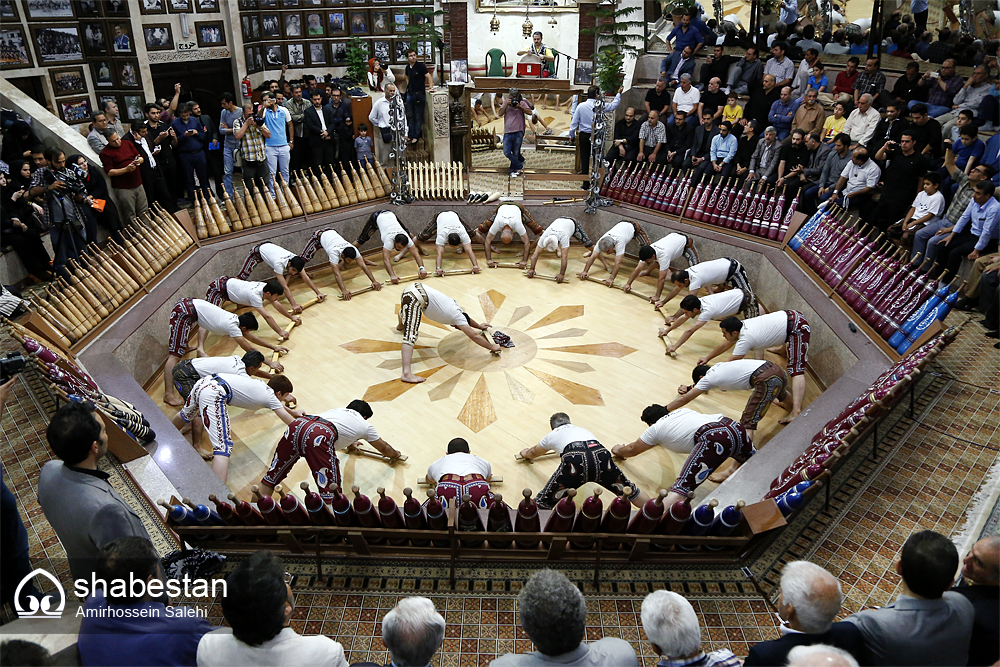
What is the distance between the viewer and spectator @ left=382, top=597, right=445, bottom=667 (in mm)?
2922

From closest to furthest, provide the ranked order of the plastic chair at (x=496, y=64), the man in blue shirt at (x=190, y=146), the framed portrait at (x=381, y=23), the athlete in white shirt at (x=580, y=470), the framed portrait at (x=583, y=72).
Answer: the athlete in white shirt at (x=580, y=470) < the man in blue shirt at (x=190, y=146) < the framed portrait at (x=381, y=23) < the framed portrait at (x=583, y=72) < the plastic chair at (x=496, y=64)

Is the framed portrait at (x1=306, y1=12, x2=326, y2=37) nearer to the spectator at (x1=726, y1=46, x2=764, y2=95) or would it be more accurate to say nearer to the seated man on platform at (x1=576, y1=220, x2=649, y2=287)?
the spectator at (x1=726, y1=46, x2=764, y2=95)

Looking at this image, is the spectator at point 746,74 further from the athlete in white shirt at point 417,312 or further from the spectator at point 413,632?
the spectator at point 413,632

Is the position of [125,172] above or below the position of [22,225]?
above

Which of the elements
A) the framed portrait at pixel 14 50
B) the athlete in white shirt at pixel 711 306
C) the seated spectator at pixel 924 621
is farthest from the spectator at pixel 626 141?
the framed portrait at pixel 14 50

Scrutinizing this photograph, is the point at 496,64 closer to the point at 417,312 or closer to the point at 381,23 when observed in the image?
the point at 381,23

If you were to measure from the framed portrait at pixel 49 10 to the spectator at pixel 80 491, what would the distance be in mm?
12452

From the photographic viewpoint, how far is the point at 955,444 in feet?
19.0

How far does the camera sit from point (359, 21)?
18562 millimetres

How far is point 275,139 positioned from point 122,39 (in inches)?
229

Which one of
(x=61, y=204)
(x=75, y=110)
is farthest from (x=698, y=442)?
(x=75, y=110)

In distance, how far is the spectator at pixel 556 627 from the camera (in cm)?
290

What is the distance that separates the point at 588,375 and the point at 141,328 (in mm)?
5103

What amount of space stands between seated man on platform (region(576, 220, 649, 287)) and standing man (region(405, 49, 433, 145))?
218 inches
